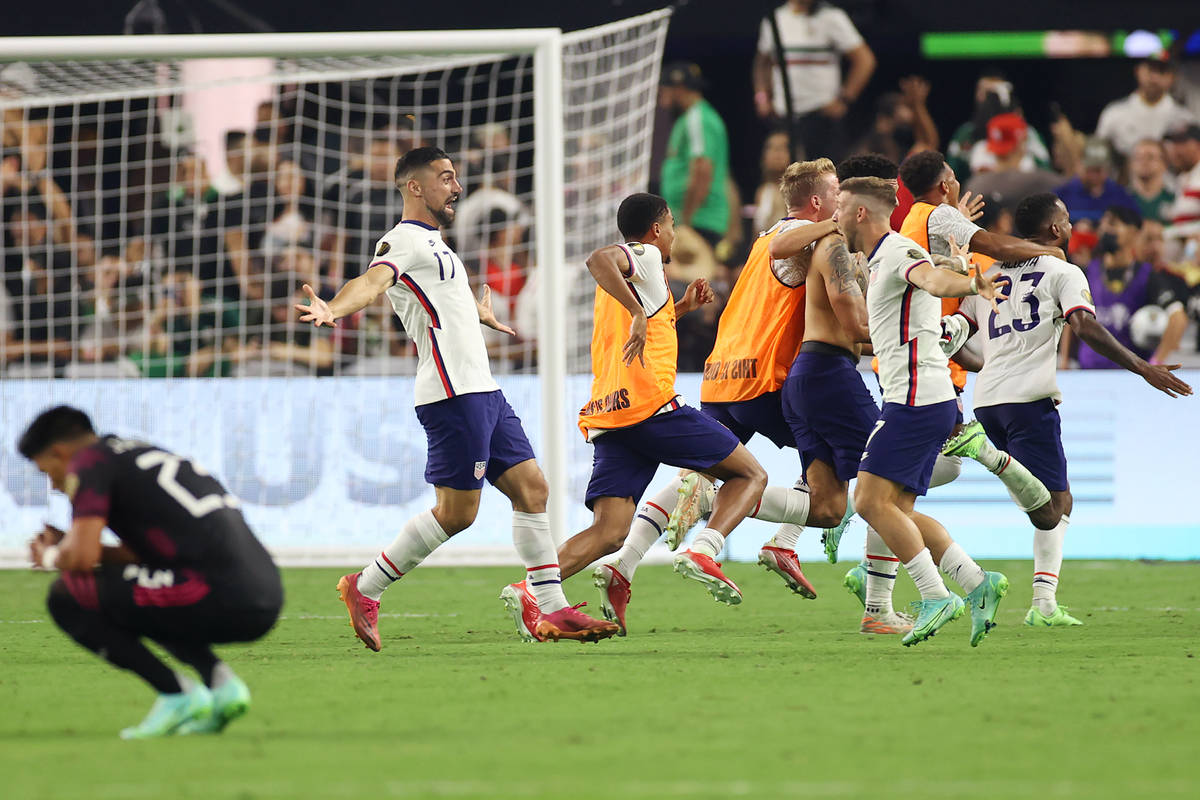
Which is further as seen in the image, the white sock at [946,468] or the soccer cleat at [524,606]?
the white sock at [946,468]

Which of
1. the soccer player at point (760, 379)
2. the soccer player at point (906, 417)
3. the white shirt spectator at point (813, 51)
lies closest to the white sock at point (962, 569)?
the soccer player at point (906, 417)

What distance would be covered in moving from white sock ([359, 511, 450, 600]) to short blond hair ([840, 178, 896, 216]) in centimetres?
210

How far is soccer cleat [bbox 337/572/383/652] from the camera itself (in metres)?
6.56

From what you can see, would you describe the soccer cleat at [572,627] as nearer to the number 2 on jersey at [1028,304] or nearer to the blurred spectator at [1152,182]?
the number 2 on jersey at [1028,304]

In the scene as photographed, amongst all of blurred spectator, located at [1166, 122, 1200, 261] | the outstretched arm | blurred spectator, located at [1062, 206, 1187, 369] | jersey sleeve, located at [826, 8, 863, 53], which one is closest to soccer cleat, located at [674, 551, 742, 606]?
the outstretched arm

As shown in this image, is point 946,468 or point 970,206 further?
point 946,468

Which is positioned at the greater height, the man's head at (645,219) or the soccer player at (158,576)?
the man's head at (645,219)

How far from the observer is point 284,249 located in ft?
40.3

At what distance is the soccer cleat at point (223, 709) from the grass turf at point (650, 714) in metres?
0.05

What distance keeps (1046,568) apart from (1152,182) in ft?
26.6

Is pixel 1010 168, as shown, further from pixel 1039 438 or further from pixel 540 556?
pixel 540 556

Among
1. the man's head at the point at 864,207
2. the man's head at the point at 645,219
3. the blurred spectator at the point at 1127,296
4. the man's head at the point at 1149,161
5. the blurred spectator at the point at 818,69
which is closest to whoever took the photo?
the man's head at the point at 864,207

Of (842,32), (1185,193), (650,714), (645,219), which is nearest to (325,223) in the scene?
(842,32)

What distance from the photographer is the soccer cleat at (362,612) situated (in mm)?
6559
